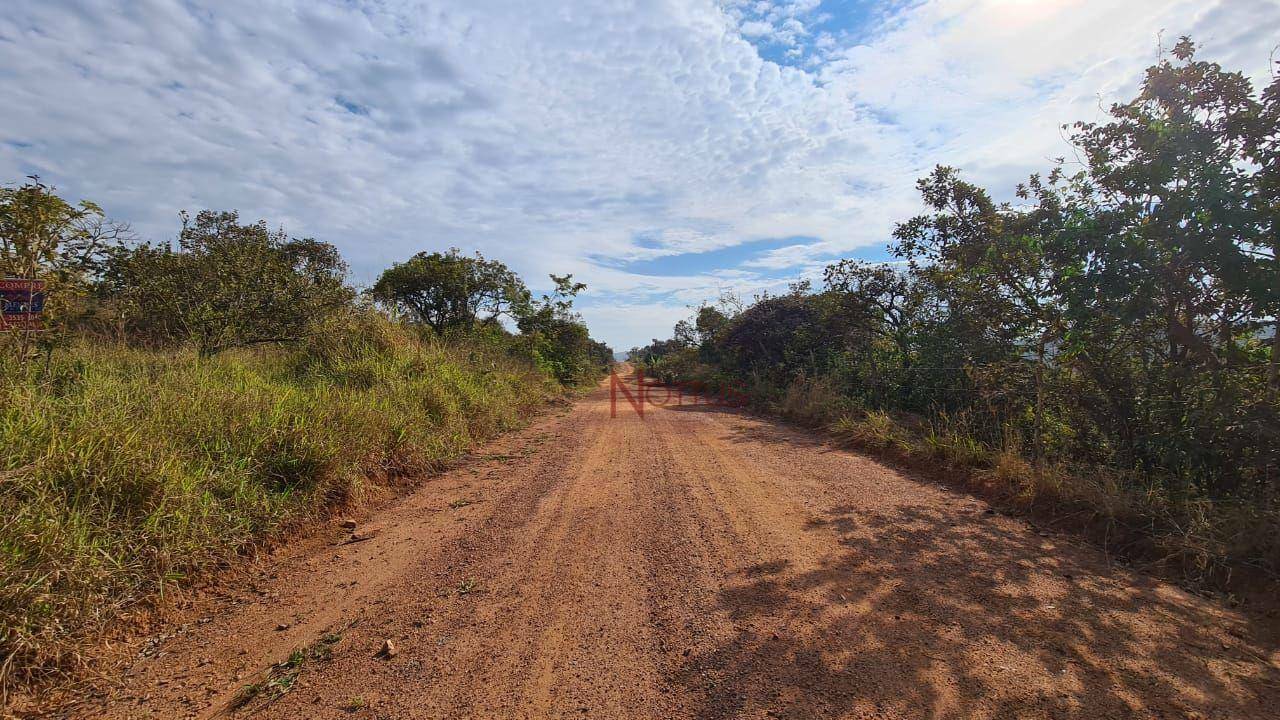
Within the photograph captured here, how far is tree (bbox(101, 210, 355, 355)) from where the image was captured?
650cm

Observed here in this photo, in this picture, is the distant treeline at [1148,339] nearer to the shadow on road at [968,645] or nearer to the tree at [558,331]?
the shadow on road at [968,645]

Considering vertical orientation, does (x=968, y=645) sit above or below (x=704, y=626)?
above

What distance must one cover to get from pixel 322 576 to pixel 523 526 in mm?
1404

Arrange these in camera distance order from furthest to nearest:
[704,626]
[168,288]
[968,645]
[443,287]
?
[443,287], [168,288], [704,626], [968,645]

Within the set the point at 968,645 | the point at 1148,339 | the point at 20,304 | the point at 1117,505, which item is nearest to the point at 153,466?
the point at 20,304

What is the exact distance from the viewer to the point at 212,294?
680cm

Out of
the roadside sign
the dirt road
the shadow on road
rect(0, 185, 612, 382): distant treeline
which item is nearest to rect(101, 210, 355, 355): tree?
rect(0, 185, 612, 382): distant treeline

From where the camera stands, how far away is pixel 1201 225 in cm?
394

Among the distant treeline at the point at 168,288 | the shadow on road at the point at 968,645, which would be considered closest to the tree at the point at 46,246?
the distant treeline at the point at 168,288

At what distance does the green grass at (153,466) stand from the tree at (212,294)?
72cm

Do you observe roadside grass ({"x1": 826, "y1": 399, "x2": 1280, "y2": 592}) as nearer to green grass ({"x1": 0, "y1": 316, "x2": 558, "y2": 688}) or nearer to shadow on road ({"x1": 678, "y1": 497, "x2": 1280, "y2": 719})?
shadow on road ({"x1": 678, "y1": 497, "x2": 1280, "y2": 719})

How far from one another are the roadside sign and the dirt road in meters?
2.77

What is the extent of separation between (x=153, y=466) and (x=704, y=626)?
3.44m

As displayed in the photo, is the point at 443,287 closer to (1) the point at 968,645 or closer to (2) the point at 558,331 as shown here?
(2) the point at 558,331
